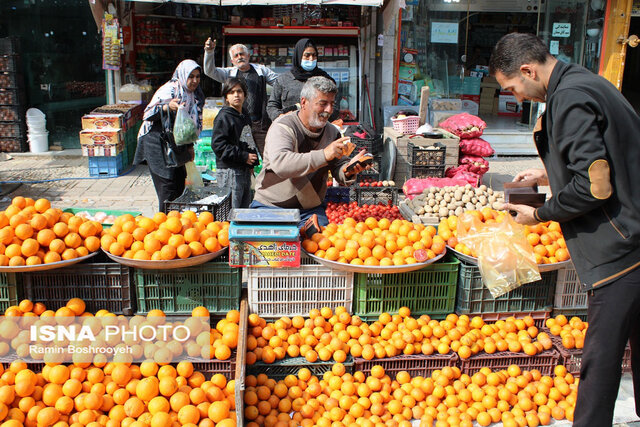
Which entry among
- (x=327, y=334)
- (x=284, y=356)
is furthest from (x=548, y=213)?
(x=284, y=356)

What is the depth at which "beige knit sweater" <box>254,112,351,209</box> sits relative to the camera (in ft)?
11.8

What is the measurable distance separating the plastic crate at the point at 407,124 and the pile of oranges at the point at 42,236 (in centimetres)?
598

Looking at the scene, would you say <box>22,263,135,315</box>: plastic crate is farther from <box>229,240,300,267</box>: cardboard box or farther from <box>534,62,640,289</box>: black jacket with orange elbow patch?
<box>534,62,640,289</box>: black jacket with orange elbow patch

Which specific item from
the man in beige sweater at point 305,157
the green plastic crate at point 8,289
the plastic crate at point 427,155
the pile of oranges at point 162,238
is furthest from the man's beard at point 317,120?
the plastic crate at point 427,155

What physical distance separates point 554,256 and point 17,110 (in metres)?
9.73

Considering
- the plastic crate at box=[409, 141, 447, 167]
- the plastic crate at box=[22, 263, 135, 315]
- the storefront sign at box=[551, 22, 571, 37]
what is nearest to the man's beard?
the plastic crate at box=[22, 263, 135, 315]

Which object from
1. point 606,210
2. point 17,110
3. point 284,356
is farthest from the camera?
point 17,110

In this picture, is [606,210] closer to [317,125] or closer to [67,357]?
[317,125]

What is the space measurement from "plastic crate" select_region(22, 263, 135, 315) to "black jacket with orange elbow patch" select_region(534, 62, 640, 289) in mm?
2458

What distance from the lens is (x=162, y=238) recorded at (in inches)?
130

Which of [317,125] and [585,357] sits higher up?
[317,125]

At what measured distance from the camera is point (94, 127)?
28.7 feet

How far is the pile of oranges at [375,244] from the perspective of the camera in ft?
11.1

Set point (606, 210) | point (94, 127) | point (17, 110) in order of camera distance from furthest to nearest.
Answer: point (17, 110) → point (94, 127) → point (606, 210)
